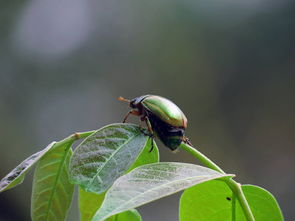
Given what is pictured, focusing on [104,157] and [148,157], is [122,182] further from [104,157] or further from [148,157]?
[148,157]

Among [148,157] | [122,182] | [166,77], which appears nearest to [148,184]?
[122,182]

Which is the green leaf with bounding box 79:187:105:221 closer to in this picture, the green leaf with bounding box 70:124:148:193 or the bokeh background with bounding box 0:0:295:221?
the green leaf with bounding box 70:124:148:193

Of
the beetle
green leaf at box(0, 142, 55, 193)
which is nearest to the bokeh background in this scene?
the beetle

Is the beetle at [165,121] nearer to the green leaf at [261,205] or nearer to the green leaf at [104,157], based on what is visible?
the green leaf at [104,157]

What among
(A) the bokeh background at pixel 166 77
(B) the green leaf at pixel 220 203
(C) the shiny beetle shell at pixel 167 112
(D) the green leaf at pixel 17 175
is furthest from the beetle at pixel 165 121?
(A) the bokeh background at pixel 166 77

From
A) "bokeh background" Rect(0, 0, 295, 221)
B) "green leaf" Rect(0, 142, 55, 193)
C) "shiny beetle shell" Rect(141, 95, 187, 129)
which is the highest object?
"shiny beetle shell" Rect(141, 95, 187, 129)

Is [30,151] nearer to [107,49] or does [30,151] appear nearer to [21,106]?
[21,106]

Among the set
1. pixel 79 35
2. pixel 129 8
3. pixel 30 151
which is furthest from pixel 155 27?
pixel 30 151
